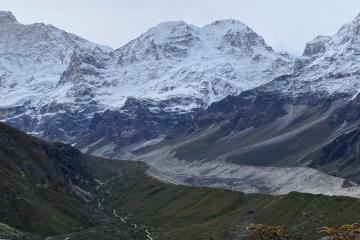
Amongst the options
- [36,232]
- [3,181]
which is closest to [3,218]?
[36,232]

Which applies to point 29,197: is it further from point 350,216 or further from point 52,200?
point 350,216

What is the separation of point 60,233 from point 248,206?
5274 centimetres

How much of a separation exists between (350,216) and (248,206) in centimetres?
4486

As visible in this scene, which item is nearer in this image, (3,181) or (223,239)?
Result: (223,239)

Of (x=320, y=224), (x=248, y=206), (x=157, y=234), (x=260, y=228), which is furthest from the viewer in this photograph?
(x=248, y=206)

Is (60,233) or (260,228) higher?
(260,228)

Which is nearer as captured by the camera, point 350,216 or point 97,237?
point 350,216

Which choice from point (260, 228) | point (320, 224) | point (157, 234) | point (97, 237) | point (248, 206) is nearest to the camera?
point (260, 228)

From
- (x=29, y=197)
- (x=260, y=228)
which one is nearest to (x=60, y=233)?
(x=29, y=197)

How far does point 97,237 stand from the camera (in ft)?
536

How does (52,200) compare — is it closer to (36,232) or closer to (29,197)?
(29,197)

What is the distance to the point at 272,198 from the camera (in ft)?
624

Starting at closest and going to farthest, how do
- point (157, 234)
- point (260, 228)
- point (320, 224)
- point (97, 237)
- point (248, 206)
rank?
point (260, 228) < point (320, 224) < point (97, 237) < point (157, 234) < point (248, 206)

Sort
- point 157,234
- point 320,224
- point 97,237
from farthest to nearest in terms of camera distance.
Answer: point 157,234 < point 97,237 < point 320,224
